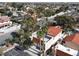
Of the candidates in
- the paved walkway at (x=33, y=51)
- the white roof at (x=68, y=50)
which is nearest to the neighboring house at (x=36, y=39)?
the paved walkway at (x=33, y=51)

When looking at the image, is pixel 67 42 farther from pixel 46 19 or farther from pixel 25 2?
pixel 25 2

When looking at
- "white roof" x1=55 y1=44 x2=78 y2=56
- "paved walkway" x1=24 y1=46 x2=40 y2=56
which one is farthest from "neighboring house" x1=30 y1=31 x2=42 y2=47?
"white roof" x1=55 y1=44 x2=78 y2=56

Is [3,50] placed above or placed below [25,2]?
below

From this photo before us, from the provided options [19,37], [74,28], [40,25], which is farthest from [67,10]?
[19,37]

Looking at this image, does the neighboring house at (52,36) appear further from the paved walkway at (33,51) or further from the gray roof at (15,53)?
the gray roof at (15,53)

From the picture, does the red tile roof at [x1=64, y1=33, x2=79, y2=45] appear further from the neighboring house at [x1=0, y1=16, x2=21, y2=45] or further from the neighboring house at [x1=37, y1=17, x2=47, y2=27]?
the neighboring house at [x1=0, y1=16, x2=21, y2=45]

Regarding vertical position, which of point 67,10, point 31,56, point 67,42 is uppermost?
point 67,10

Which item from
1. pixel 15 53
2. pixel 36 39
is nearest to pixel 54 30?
pixel 36 39
